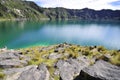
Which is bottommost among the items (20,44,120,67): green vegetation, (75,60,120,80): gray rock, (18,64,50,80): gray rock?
(20,44,120,67): green vegetation

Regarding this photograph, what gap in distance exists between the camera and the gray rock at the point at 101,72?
1132cm

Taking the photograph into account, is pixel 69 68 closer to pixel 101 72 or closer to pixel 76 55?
pixel 101 72

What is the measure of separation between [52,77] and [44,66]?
204 cm

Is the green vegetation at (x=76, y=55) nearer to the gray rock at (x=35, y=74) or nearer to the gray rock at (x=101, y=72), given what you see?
the gray rock at (x=101, y=72)

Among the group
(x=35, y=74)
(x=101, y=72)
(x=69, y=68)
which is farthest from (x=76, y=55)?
(x=101, y=72)

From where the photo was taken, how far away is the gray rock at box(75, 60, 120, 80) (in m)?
11.3

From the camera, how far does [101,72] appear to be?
12023 mm

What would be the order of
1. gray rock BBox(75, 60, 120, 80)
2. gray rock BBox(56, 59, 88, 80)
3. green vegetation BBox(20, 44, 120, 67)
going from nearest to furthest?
gray rock BBox(75, 60, 120, 80)
gray rock BBox(56, 59, 88, 80)
green vegetation BBox(20, 44, 120, 67)

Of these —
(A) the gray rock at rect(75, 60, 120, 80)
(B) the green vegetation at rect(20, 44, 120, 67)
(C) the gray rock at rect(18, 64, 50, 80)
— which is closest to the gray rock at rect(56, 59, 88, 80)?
(B) the green vegetation at rect(20, 44, 120, 67)

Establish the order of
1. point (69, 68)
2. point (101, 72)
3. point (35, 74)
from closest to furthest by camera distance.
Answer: point (101, 72), point (35, 74), point (69, 68)

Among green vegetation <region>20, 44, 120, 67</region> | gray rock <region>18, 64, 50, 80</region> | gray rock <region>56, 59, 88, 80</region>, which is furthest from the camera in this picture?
green vegetation <region>20, 44, 120, 67</region>

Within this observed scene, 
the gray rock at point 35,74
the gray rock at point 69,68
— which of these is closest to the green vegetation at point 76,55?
the gray rock at point 69,68

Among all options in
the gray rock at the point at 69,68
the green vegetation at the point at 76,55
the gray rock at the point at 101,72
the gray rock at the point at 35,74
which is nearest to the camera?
the gray rock at the point at 101,72

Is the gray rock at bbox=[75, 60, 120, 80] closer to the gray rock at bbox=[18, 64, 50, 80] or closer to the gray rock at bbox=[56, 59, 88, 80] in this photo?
the gray rock at bbox=[56, 59, 88, 80]
